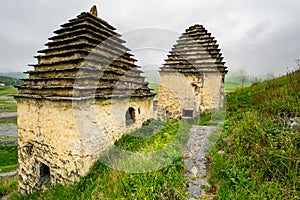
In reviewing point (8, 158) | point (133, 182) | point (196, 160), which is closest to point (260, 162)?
point (196, 160)

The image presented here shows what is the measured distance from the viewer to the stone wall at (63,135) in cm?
613

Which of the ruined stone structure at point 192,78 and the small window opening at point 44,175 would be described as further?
the ruined stone structure at point 192,78

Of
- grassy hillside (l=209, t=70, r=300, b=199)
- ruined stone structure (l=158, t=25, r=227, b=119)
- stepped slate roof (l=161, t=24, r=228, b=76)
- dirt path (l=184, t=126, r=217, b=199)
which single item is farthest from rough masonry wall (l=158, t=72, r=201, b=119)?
grassy hillside (l=209, t=70, r=300, b=199)

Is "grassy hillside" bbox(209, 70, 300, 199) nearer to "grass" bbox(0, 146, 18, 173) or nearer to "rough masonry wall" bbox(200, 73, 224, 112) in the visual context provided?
"rough masonry wall" bbox(200, 73, 224, 112)

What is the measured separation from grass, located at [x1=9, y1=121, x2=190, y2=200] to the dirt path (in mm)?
197

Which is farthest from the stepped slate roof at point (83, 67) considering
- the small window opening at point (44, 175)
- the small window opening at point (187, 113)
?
the small window opening at point (187, 113)

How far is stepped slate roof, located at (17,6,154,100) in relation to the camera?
250 inches

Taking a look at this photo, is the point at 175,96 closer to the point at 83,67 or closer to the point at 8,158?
the point at 83,67

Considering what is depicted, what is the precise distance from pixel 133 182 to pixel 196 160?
2.20 m

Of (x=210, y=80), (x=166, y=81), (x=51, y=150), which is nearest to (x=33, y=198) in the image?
(x=51, y=150)

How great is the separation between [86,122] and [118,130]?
1.80m

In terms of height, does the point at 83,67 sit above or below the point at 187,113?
above

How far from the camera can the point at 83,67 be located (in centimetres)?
642

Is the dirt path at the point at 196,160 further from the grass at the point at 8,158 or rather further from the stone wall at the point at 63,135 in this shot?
the grass at the point at 8,158
